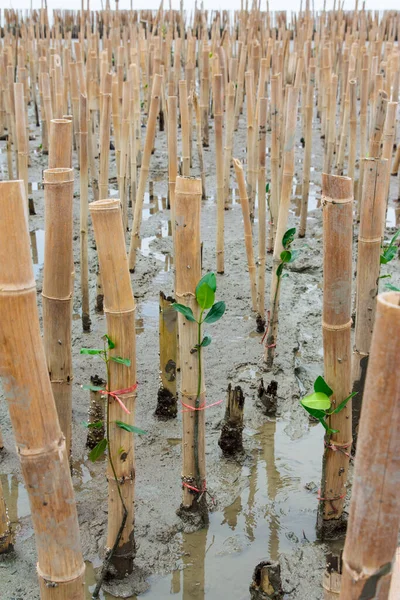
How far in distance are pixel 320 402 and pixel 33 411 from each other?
2.41ft

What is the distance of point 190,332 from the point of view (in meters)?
1.65

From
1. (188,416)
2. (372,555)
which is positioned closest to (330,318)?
(188,416)

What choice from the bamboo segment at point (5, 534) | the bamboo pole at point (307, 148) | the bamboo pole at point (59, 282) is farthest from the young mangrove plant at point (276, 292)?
the bamboo pole at point (307, 148)

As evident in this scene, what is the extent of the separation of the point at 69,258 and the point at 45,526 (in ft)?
2.26

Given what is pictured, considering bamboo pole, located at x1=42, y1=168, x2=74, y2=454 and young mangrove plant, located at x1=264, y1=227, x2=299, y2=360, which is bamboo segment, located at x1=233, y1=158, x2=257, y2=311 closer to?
young mangrove plant, located at x1=264, y1=227, x2=299, y2=360

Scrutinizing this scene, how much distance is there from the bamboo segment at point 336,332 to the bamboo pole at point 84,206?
1.29m

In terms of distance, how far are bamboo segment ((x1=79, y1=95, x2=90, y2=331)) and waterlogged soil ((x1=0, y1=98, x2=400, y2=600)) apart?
0.41 ft

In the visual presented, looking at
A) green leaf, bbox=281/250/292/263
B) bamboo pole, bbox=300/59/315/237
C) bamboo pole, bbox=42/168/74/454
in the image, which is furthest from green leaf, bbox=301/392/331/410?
bamboo pole, bbox=300/59/315/237

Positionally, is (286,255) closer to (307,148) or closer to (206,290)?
(206,290)

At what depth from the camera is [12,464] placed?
6.74ft

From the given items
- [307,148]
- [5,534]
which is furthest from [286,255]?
[307,148]

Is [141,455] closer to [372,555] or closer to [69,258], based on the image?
[69,258]

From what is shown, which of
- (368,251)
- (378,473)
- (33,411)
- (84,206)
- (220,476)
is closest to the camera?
(378,473)

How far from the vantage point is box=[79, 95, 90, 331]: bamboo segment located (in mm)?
2535
